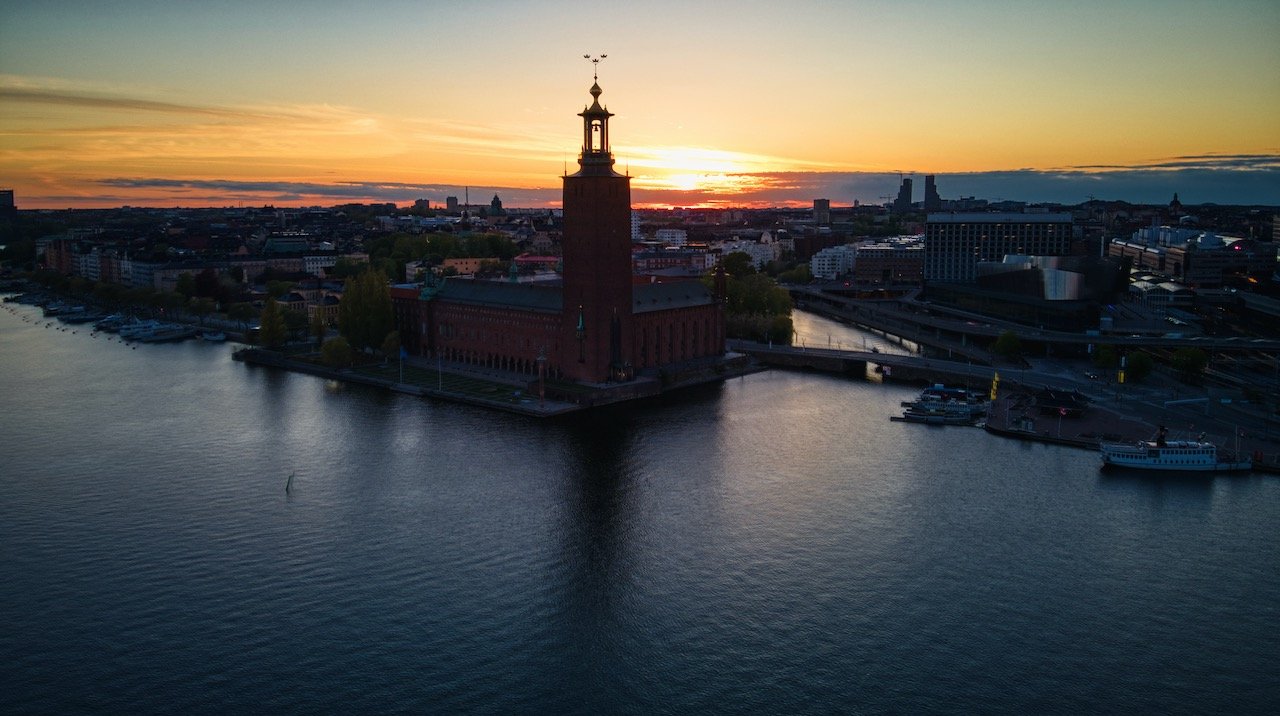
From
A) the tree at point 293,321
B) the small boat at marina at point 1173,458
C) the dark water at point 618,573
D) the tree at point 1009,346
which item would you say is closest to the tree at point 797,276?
the tree at point 1009,346

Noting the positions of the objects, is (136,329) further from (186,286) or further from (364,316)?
(364,316)

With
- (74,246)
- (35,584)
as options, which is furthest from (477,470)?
(74,246)

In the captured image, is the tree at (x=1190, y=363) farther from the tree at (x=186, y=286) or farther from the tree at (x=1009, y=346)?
the tree at (x=186, y=286)

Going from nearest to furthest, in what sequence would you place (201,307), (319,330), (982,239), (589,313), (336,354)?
(589,313) → (336,354) → (319,330) → (201,307) → (982,239)

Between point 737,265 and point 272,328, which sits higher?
point 737,265

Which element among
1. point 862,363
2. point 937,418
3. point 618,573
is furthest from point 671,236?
point 618,573
